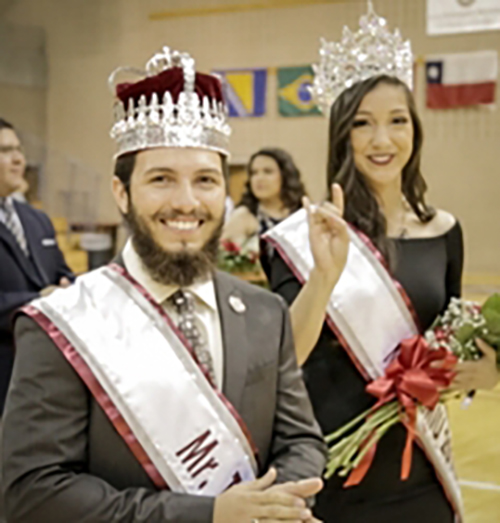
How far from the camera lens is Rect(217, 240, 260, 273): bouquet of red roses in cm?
367

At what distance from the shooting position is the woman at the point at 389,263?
1706 mm

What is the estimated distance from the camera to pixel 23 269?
2707mm

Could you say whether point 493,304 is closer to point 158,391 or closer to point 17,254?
point 158,391

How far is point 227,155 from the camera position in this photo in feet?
4.26

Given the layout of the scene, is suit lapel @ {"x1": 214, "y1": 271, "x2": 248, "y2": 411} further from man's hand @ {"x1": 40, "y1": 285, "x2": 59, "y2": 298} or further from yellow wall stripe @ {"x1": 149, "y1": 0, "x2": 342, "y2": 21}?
yellow wall stripe @ {"x1": 149, "y1": 0, "x2": 342, "y2": 21}

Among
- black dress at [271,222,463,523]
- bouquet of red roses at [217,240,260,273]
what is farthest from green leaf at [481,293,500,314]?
bouquet of red roses at [217,240,260,273]

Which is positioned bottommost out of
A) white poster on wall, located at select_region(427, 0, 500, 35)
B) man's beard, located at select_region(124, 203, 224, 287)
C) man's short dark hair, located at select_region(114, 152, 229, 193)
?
man's beard, located at select_region(124, 203, 224, 287)

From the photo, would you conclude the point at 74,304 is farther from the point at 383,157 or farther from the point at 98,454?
the point at 383,157

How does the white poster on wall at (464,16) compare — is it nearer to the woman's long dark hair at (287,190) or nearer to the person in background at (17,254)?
the woman's long dark hair at (287,190)

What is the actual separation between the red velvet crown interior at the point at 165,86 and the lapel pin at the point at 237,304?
0.35 meters

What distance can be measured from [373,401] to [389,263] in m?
0.34

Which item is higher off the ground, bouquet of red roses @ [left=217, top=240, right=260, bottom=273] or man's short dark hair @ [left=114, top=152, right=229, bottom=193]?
man's short dark hair @ [left=114, top=152, right=229, bottom=193]

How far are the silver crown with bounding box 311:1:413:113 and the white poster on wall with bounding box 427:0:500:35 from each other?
85 cm

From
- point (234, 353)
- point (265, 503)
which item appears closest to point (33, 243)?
point (234, 353)
